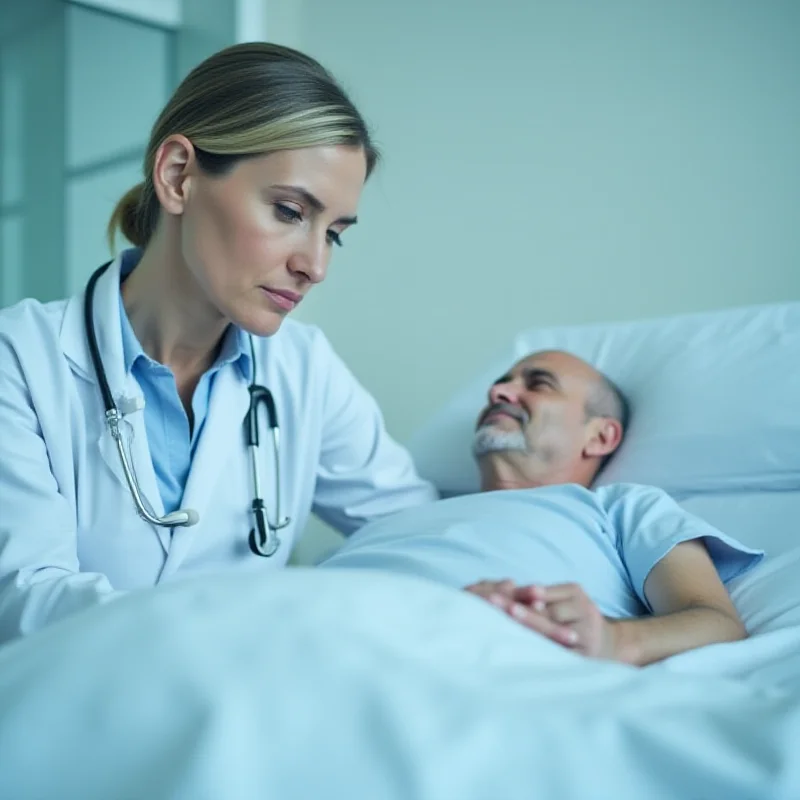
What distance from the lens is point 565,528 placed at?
1314mm

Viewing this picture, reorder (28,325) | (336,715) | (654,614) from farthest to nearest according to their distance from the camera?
(28,325) < (654,614) < (336,715)

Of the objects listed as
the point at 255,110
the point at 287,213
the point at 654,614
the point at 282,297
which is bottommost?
the point at 654,614

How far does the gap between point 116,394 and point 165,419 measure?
0.10 metres

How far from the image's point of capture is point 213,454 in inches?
55.3

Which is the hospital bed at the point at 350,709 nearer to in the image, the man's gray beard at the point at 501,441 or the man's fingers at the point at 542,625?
the man's fingers at the point at 542,625

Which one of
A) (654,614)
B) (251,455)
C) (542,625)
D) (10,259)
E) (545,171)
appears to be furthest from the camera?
(10,259)

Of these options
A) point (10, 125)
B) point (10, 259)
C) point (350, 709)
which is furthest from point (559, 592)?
point (10, 125)

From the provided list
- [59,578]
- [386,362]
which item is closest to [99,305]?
[59,578]

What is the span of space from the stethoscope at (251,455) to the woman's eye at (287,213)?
25 cm

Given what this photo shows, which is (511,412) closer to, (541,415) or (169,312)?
(541,415)

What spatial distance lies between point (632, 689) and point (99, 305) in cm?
100

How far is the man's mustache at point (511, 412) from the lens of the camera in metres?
1.63

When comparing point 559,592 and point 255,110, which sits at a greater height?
point 255,110

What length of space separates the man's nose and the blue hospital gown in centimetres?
29
